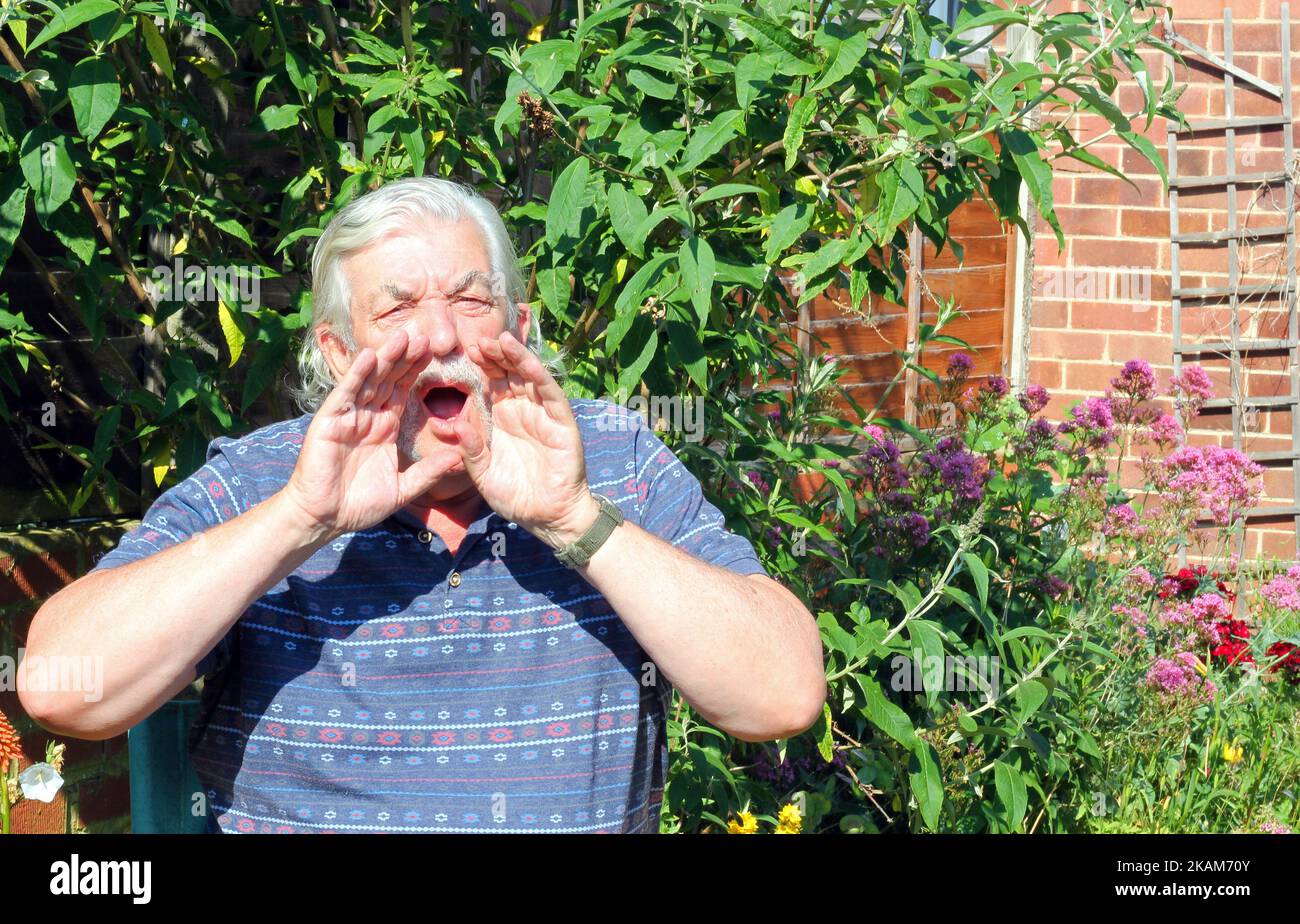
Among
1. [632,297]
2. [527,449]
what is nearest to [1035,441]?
[632,297]

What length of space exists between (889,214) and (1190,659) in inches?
80.4

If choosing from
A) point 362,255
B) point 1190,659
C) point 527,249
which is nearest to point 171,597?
point 362,255

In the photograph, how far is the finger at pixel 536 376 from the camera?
1692mm

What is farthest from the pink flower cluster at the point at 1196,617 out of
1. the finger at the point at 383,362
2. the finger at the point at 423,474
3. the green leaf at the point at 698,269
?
the finger at the point at 383,362

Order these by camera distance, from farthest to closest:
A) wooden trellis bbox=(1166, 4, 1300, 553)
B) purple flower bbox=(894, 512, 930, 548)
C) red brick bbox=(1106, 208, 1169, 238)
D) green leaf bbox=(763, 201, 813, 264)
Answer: red brick bbox=(1106, 208, 1169, 238), wooden trellis bbox=(1166, 4, 1300, 553), purple flower bbox=(894, 512, 930, 548), green leaf bbox=(763, 201, 813, 264)

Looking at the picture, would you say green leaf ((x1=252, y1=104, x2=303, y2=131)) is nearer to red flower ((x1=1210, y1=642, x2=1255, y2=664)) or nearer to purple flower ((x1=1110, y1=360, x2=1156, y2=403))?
purple flower ((x1=1110, y1=360, x2=1156, y2=403))

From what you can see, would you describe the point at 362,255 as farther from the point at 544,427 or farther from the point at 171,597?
the point at 171,597

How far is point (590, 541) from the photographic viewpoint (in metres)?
1.72

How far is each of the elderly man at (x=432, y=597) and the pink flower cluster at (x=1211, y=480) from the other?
86.5 inches

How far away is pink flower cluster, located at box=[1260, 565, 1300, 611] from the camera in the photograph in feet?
13.0

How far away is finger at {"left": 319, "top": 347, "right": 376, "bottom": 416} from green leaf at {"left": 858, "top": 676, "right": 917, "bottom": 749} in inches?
46.6

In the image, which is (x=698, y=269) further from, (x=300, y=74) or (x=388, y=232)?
(x=300, y=74)

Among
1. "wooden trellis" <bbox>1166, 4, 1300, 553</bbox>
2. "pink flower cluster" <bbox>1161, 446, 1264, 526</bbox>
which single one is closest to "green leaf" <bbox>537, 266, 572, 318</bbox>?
"pink flower cluster" <bbox>1161, 446, 1264, 526</bbox>

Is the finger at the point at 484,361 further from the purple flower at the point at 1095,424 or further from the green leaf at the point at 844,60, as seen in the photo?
the purple flower at the point at 1095,424
